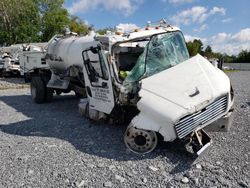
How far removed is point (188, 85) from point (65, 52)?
199 inches

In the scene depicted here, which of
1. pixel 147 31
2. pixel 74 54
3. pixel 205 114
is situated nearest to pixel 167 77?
pixel 205 114

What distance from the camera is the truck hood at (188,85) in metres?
4.58

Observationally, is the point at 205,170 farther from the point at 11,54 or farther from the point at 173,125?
the point at 11,54

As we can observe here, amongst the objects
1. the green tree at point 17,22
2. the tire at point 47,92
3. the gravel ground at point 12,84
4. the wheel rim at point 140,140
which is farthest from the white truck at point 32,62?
the green tree at point 17,22

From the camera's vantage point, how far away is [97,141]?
5.73 metres

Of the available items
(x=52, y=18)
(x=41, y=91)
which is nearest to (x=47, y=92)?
(x=41, y=91)

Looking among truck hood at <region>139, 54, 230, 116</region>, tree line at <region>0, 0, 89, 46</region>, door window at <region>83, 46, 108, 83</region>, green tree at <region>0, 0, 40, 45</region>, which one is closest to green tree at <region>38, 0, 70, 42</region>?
tree line at <region>0, 0, 89, 46</region>

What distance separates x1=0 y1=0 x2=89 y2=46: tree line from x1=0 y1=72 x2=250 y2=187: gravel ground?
86.1 feet

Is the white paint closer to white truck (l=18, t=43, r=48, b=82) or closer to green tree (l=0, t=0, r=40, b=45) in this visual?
white truck (l=18, t=43, r=48, b=82)

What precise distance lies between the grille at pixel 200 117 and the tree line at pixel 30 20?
91.3 ft

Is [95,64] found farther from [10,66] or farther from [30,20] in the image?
[30,20]

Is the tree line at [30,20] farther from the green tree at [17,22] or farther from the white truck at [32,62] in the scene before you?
the white truck at [32,62]

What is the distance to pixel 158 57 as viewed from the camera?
5652 mm

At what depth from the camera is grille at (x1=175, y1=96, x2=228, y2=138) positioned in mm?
4499
